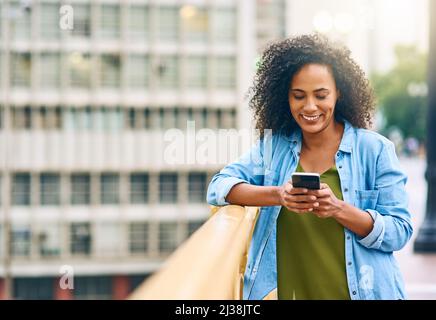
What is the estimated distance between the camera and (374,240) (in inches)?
63.5

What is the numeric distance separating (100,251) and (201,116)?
29.4 ft

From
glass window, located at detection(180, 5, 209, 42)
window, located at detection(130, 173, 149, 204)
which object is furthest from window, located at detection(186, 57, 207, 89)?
window, located at detection(130, 173, 149, 204)

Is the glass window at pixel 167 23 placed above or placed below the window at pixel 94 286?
above

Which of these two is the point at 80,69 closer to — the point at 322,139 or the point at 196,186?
the point at 196,186

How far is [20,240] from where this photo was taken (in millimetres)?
39969

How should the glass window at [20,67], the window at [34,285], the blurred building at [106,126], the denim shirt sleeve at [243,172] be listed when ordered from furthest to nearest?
the glass window at [20,67], the blurred building at [106,126], the window at [34,285], the denim shirt sleeve at [243,172]

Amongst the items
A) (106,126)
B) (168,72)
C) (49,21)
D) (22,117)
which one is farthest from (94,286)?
(49,21)

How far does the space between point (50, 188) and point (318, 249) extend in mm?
39956

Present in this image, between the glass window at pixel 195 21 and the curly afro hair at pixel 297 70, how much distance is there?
40356mm

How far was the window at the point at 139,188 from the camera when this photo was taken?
4091 centimetres

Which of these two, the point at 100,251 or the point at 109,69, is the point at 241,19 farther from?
the point at 100,251

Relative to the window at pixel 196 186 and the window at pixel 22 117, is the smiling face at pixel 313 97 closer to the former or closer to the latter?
the window at pixel 196 186

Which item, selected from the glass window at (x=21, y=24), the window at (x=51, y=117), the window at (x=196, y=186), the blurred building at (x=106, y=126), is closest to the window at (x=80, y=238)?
the blurred building at (x=106, y=126)

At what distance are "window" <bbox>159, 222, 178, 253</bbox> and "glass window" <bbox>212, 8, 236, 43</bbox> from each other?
33.0 feet
